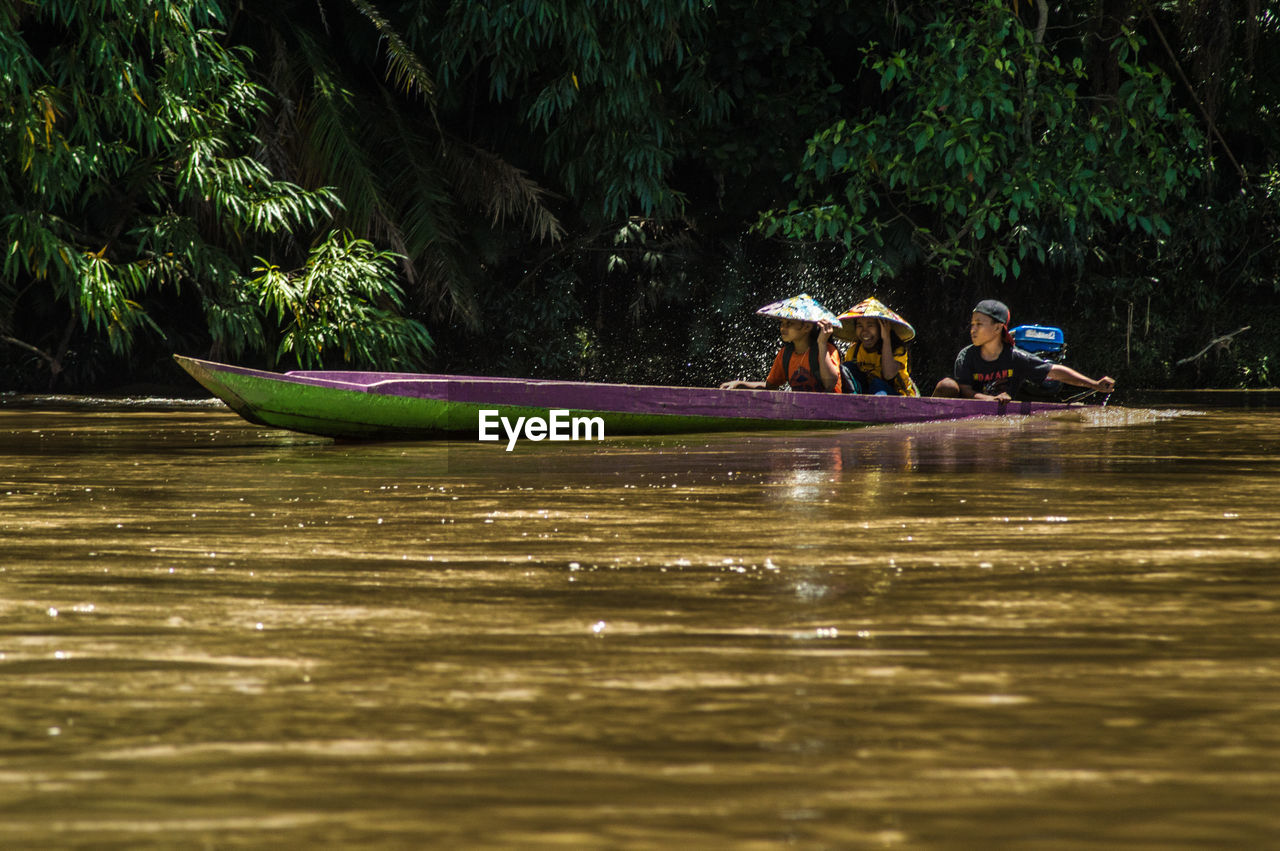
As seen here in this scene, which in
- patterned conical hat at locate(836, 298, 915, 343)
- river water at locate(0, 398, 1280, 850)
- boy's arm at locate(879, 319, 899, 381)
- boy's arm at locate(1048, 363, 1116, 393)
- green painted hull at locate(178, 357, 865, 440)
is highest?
patterned conical hat at locate(836, 298, 915, 343)

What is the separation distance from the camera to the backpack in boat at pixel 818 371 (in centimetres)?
877

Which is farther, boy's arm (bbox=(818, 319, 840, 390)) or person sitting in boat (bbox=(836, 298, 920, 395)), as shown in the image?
person sitting in boat (bbox=(836, 298, 920, 395))

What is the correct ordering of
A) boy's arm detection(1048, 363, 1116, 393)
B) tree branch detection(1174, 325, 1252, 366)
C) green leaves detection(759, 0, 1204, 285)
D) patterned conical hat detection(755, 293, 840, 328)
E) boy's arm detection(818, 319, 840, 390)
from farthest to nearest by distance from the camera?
tree branch detection(1174, 325, 1252, 366) < green leaves detection(759, 0, 1204, 285) < boy's arm detection(1048, 363, 1116, 393) < boy's arm detection(818, 319, 840, 390) < patterned conical hat detection(755, 293, 840, 328)

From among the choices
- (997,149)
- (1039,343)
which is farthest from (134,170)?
(1039,343)

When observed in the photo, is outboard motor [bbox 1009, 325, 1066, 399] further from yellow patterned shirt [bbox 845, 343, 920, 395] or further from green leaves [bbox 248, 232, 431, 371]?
green leaves [bbox 248, 232, 431, 371]

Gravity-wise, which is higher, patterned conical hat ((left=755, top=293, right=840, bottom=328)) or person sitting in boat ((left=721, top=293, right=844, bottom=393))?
patterned conical hat ((left=755, top=293, right=840, bottom=328))

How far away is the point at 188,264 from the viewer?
12227 mm

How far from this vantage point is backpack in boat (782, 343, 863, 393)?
877cm

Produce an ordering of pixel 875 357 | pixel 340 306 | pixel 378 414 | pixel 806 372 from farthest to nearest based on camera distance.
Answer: pixel 340 306 → pixel 875 357 → pixel 806 372 → pixel 378 414

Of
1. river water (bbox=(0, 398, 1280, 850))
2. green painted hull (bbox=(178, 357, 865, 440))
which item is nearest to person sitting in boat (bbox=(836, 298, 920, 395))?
green painted hull (bbox=(178, 357, 865, 440))

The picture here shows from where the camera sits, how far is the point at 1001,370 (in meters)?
9.15

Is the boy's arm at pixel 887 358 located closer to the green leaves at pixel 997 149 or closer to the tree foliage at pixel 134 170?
the green leaves at pixel 997 149

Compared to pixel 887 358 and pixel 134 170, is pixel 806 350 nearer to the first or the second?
pixel 887 358

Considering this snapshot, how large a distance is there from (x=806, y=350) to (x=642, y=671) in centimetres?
637
